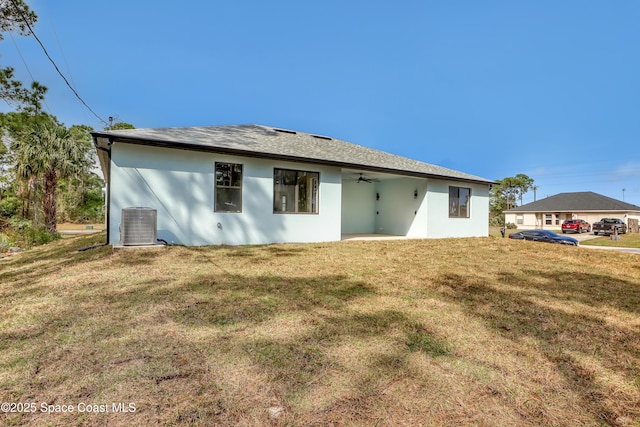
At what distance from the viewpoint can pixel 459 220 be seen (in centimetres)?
1338

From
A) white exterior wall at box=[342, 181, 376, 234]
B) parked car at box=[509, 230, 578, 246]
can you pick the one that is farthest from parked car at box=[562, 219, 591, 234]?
white exterior wall at box=[342, 181, 376, 234]

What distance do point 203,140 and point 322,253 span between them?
4733mm

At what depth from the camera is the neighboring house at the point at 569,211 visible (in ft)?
104

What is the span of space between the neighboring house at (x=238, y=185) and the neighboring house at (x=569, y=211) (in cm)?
3148

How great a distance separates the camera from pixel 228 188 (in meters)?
8.57

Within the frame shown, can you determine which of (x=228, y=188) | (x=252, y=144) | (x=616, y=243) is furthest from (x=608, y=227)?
(x=228, y=188)

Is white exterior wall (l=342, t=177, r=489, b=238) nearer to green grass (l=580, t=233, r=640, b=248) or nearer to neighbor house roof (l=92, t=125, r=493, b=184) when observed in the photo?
neighbor house roof (l=92, t=125, r=493, b=184)

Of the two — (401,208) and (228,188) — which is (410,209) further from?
(228,188)

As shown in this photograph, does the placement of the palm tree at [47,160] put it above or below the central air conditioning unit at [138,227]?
above

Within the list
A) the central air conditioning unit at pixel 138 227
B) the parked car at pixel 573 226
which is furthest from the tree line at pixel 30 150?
the parked car at pixel 573 226

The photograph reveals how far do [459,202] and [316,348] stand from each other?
1302cm

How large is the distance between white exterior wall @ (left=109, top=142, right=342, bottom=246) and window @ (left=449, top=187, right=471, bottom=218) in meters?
6.91

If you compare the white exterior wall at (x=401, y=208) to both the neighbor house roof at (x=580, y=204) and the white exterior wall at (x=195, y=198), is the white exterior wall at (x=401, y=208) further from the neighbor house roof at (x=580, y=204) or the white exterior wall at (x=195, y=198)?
the neighbor house roof at (x=580, y=204)

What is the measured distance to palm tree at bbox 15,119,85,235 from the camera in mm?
12312
